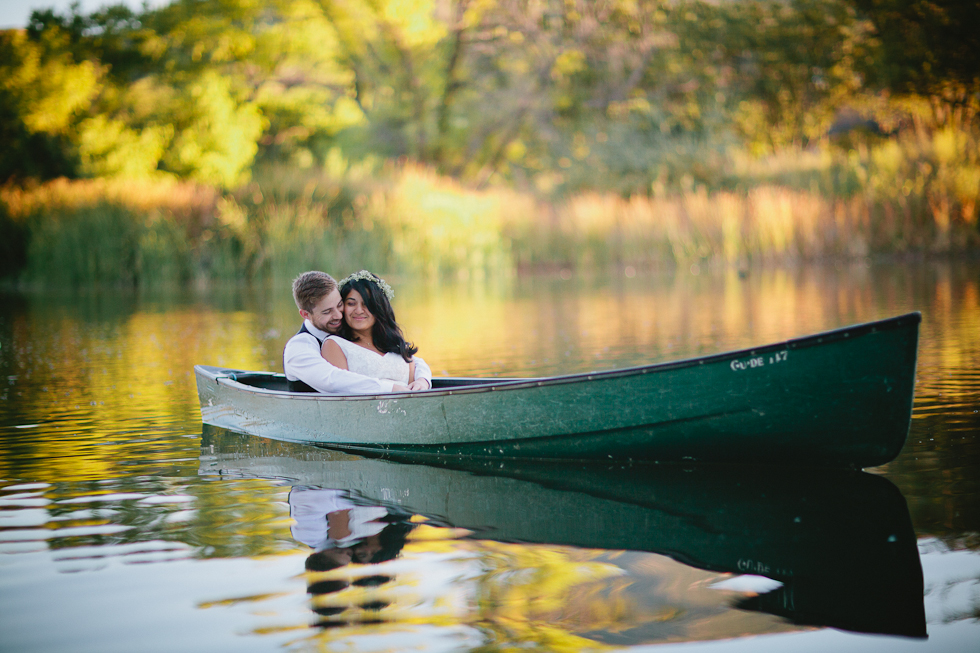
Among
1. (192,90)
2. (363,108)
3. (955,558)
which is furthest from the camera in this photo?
(363,108)

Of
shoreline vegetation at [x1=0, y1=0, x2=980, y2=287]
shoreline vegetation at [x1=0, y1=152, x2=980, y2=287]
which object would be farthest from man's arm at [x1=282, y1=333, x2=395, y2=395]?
shoreline vegetation at [x1=0, y1=0, x2=980, y2=287]

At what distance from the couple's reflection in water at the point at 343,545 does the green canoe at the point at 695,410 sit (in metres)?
0.80

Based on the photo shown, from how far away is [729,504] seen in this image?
429 cm

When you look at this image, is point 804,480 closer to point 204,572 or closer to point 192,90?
point 204,572

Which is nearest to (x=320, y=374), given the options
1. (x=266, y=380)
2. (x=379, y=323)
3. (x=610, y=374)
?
(x=379, y=323)

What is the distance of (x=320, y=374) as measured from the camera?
6023mm

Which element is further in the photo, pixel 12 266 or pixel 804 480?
pixel 12 266

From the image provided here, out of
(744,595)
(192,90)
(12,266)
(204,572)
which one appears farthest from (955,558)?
(192,90)

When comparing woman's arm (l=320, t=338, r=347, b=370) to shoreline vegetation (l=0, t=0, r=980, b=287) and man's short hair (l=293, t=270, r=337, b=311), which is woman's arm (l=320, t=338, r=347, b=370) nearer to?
man's short hair (l=293, t=270, r=337, b=311)

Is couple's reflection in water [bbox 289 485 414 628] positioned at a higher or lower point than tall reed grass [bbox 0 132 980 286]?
lower

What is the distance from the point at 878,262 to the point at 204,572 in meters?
17.9

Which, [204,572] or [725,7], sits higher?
[725,7]

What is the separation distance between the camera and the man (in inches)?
235

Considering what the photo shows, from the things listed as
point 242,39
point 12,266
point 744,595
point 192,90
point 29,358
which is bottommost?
point 744,595
